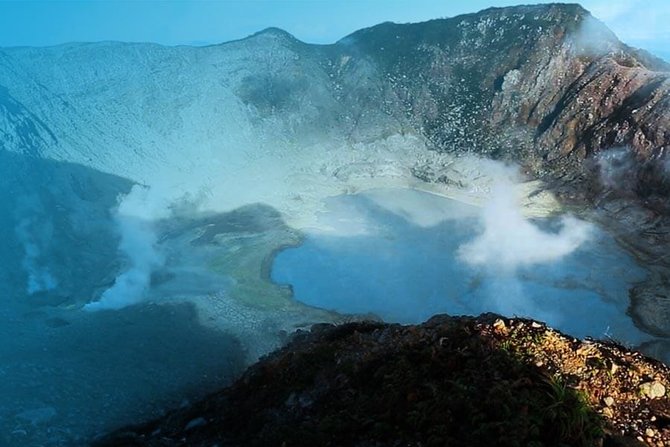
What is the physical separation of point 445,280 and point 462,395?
22.5 meters

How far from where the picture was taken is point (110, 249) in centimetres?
3375

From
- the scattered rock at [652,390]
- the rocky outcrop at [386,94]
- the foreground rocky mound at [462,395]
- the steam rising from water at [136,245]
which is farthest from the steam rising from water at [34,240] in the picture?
the scattered rock at [652,390]

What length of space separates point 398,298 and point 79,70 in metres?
40.8

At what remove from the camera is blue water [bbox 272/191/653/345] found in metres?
28.2

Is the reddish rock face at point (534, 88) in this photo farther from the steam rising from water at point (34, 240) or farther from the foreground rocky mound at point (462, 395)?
the steam rising from water at point (34, 240)

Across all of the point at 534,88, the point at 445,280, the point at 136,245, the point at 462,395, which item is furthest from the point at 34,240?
the point at 534,88

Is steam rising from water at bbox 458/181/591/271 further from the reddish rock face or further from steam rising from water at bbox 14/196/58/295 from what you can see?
steam rising from water at bbox 14/196/58/295

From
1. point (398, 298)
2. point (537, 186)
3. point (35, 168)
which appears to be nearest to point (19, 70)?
point (35, 168)

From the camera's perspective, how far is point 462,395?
31.7ft

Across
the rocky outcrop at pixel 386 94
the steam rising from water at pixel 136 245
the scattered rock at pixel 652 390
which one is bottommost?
the steam rising from water at pixel 136 245

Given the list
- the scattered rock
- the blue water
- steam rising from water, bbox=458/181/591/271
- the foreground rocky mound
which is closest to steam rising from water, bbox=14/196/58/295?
the blue water

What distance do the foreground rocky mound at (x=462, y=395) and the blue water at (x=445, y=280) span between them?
15.0 m

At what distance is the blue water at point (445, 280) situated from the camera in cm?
2816

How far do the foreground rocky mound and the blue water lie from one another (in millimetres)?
15015
